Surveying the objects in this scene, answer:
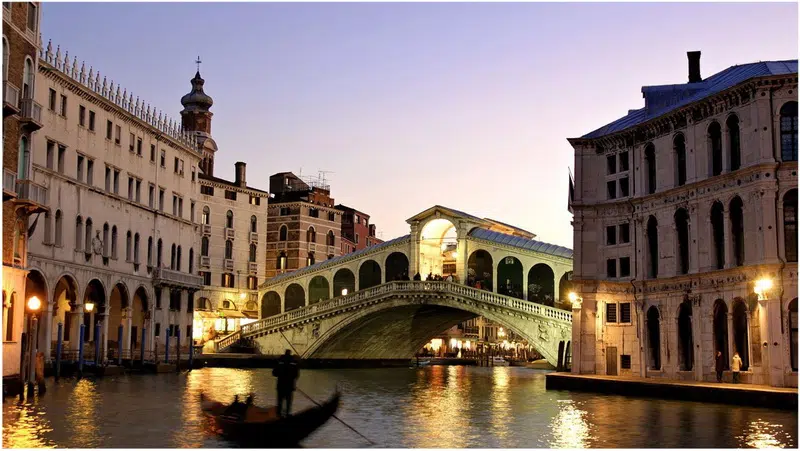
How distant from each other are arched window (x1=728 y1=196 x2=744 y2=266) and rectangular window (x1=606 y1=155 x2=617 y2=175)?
6.93 m

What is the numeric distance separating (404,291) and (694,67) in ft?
65.3

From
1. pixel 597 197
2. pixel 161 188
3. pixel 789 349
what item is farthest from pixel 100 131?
pixel 789 349

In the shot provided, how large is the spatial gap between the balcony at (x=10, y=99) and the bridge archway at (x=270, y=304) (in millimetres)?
42443

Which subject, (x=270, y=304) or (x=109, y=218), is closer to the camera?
Answer: (x=109, y=218)

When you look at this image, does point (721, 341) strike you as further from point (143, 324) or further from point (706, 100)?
point (143, 324)

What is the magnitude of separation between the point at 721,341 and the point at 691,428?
10.4 metres

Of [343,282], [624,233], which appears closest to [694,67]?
[624,233]

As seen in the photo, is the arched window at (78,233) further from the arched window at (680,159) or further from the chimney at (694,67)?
the chimney at (694,67)

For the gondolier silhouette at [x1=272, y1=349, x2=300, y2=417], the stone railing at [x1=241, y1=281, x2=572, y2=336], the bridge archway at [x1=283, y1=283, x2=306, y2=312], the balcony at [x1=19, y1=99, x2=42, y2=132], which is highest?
the balcony at [x1=19, y1=99, x2=42, y2=132]

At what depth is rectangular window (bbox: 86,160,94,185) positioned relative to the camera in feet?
141

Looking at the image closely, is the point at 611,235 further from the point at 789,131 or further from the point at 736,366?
the point at 789,131

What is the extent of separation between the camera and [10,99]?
25.5 m

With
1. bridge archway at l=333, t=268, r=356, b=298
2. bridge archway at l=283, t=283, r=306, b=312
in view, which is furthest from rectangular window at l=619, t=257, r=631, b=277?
bridge archway at l=283, t=283, r=306, b=312

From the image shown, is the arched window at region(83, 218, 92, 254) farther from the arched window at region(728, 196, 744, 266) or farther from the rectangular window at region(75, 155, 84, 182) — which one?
the arched window at region(728, 196, 744, 266)
